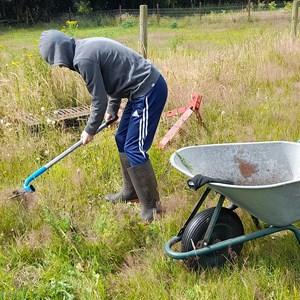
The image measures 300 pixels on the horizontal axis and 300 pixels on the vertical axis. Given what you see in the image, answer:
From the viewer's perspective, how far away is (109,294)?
101 inches

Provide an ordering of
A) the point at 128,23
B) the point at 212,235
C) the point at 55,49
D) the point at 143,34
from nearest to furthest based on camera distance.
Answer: the point at 212,235
the point at 55,49
the point at 143,34
the point at 128,23

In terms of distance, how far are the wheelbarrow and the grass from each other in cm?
16

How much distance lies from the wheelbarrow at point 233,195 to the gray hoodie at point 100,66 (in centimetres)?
61

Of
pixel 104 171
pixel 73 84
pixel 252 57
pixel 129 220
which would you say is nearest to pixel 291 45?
pixel 252 57

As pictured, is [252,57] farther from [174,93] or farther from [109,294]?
[109,294]

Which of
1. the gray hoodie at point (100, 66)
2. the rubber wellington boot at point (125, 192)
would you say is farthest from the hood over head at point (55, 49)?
the rubber wellington boot at point (125, 192)

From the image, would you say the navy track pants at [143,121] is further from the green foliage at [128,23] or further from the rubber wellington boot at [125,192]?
the green foliage at [128,23]

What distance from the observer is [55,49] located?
284 cm

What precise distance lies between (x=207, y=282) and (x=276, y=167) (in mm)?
1021

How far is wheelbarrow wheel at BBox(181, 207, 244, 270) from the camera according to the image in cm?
262

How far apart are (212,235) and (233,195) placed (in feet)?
1.25

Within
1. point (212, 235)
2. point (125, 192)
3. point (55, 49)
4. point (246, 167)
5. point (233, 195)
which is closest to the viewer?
point (233, 195)

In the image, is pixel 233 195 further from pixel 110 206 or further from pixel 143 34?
pixel 143 34

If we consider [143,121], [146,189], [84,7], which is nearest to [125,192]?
[146,189]
